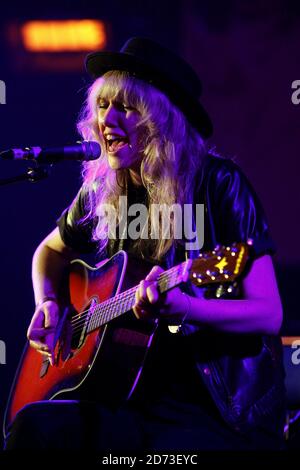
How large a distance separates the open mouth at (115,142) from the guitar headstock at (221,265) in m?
0.76

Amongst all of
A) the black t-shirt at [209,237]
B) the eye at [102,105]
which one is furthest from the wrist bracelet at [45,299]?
the eye at [102,105]

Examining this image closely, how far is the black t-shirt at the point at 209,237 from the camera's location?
2318 millimetres

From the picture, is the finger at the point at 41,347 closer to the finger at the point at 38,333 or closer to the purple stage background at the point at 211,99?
the finger at the point at 38,333

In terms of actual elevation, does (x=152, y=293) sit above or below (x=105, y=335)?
above

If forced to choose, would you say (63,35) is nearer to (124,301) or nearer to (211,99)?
(211,99)

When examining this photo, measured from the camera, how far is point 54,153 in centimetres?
219

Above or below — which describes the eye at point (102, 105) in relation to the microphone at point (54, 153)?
above

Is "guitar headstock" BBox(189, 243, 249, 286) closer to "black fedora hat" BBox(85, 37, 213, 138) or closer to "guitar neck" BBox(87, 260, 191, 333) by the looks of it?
"guitar neck" BBox(87, 260, 191, 333)

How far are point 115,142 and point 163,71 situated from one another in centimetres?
31

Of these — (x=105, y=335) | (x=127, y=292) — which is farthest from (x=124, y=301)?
(x=105, y=335)

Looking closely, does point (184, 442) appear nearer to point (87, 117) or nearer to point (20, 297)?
point (87, 117)

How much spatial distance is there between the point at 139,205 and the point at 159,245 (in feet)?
0.78

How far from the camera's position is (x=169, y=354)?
237cm

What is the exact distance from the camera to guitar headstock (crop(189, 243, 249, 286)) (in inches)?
73.0
